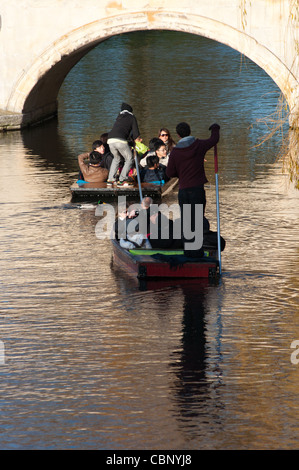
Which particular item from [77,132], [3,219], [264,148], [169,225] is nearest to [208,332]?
[169,225]

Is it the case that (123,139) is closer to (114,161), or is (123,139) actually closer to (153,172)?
(114,161)

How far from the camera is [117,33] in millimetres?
23188

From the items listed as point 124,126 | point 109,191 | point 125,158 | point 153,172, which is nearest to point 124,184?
point 109,191

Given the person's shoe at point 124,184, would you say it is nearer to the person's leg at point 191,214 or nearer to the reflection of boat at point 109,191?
the reflection of boat at point 109,191

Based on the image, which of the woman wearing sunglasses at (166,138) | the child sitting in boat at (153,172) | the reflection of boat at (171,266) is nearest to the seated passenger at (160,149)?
the child sitting in boat at (153,172)

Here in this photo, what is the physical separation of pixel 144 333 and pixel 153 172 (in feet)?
26.1

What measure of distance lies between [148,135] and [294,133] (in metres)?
12.3

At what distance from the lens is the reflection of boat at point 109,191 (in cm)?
1596

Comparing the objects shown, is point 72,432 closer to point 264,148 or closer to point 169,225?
point 169,225

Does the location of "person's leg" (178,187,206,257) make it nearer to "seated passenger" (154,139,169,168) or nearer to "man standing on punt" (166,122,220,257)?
"man standing on punt" (166,122,220,257)

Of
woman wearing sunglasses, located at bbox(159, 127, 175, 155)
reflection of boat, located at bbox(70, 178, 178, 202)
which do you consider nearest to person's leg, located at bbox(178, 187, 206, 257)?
reflection of boat, located at bbox(70, 178, 178, 202)

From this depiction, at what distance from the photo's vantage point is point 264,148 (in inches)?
851
